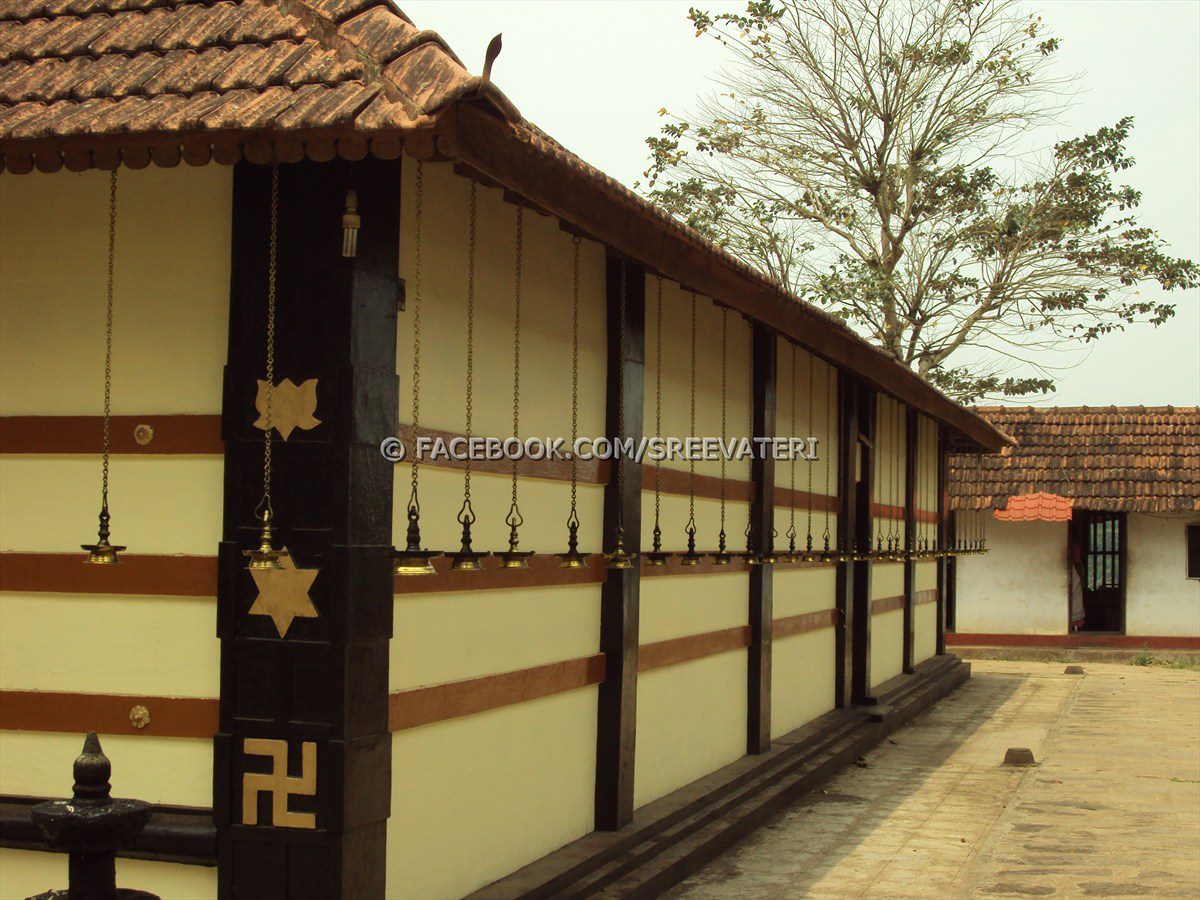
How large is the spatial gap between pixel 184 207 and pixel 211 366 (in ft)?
1.89

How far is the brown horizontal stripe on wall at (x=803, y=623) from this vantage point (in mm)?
10742

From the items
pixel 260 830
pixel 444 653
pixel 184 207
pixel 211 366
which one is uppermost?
pixel 184 207

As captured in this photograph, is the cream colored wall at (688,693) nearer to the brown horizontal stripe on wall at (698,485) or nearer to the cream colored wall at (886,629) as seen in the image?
the brown horizontal stripe on wall at (698,485)

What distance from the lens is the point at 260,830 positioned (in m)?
4.69

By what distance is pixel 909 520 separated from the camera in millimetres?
16250

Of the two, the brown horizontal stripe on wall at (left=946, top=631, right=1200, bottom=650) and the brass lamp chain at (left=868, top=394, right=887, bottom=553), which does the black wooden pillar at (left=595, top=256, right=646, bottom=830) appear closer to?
the brass lamp chain at (left=868, top=394, right=887, bottom=553)

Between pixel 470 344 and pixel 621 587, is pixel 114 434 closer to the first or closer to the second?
pixel 470 344

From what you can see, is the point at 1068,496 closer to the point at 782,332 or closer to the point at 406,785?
the point at 782,332

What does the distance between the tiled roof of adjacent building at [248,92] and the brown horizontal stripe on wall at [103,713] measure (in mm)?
1830

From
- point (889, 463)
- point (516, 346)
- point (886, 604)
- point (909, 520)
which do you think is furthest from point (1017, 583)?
point (516, 346)

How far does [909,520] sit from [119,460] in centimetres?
1245

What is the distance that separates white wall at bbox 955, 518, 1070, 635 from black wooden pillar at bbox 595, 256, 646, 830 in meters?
17.8

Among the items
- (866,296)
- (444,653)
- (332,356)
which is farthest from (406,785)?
(866,296)

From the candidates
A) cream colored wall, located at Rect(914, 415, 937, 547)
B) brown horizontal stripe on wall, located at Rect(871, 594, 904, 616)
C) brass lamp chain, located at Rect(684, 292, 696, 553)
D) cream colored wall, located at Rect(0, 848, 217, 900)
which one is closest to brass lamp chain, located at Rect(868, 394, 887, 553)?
brown horizontal stripe on wall, located at Rect(871, 594, 904, 616)
